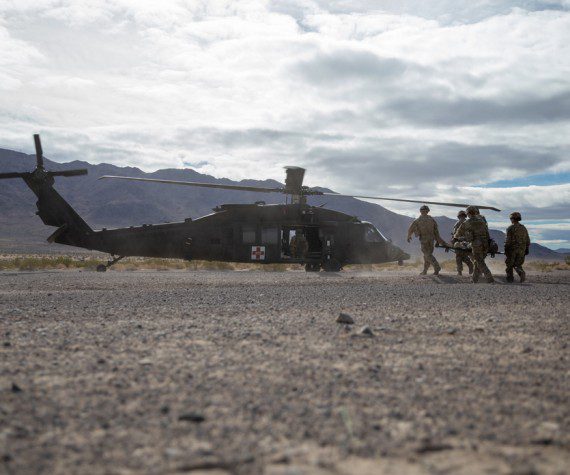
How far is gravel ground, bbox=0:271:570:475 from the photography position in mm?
2119

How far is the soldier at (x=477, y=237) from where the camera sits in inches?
503

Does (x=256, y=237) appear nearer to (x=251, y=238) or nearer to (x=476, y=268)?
(x=251, y=238)

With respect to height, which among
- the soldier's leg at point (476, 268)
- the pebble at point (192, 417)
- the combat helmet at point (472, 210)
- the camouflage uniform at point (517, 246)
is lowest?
the pebble at point (192, 417)

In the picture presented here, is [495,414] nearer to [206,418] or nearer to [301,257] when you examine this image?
[206,418]

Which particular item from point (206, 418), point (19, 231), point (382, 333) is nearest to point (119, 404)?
point (206, 418)

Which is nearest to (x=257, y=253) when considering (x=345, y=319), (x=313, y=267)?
(x=313, y=267)

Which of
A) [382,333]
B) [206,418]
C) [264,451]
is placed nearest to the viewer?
[264,451]

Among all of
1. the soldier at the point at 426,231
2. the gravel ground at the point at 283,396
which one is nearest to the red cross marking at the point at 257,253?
the soldier at the point at 426,231

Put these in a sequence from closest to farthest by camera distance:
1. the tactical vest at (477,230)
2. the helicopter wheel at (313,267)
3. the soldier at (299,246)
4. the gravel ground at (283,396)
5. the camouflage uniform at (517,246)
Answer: the gravel ground at (283,396), the tactical vest at (477,230), the camouflage uniform at (517,246), the soldier at (299,246), the helicopter wheel at (313,267)

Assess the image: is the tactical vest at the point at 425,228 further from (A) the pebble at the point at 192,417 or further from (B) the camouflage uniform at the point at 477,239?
(A) the pebble at the point at 192,417

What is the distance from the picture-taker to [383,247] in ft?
63.9

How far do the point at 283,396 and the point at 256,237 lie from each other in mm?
15913

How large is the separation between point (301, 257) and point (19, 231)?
467 feet

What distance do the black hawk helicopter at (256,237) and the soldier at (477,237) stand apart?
21.0 feet
